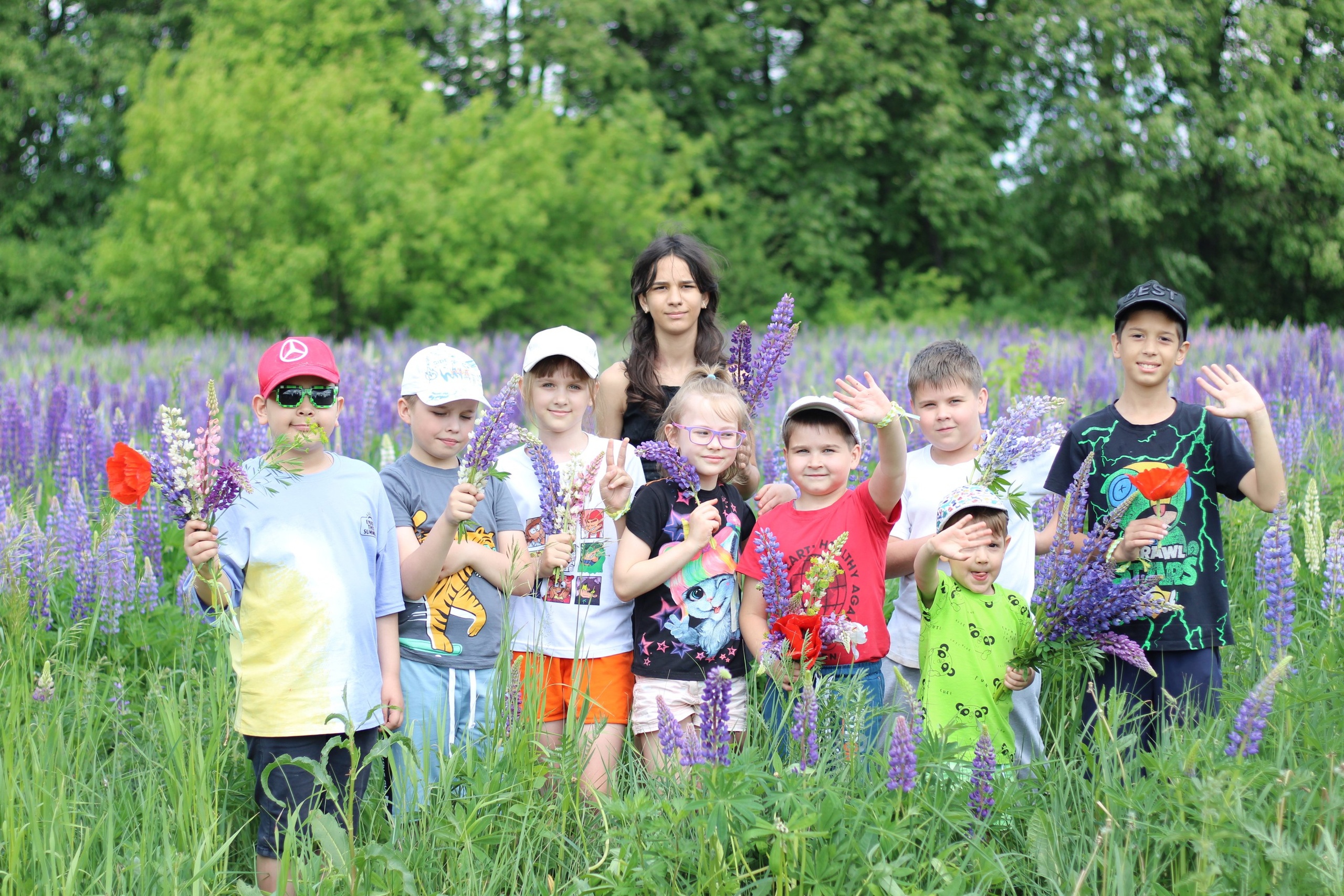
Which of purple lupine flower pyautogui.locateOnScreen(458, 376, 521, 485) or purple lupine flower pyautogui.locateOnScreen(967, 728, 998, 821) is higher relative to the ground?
purple lupine flower pyautogui.locateOnScreen(458, 376, 521, 485)

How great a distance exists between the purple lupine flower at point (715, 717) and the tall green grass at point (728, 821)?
6 cm

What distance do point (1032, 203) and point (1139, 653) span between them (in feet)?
76.2

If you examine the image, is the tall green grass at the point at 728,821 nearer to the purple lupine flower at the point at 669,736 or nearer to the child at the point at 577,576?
the purple lupine flower at the point at 669,736

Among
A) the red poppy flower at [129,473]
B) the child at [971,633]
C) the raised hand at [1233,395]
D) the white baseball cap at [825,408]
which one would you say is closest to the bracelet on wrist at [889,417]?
the white baseball cap at [825,408]

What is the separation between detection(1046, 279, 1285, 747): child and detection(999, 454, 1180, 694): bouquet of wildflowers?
303 millimetres

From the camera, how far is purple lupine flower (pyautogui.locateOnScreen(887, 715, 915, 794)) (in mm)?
2418

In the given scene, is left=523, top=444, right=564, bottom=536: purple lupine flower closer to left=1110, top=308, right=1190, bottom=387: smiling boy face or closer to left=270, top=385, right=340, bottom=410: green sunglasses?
left=270, top=385, right=340, bottom=410: green sunglasses

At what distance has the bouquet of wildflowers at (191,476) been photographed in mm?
2396

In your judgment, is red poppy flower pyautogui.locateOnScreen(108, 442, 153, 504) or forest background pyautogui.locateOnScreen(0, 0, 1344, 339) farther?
forest background pyautogui.locateOnScreen(0, 0, 1344, 339)

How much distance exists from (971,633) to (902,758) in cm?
73

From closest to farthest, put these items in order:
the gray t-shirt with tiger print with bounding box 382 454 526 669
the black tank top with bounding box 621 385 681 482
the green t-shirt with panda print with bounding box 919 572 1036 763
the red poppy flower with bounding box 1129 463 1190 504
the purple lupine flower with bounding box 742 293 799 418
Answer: the red poppy flower with bounding box 1129 463 1190 504
the green t-shirt with panda print with bounding box 919 572 1036 763
the gray t-shirt with tiger print with bounding box 382 454 526 669
the purple lupine flower with bounding box 742 293 799 418
the black tank top with bounding box 621 385 681 482

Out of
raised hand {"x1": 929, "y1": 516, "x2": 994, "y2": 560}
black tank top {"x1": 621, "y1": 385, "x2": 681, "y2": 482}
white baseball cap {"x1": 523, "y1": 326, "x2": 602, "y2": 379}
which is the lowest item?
raised hand {"x1": 929, "y1": 516, "x2": 994, "y2": 560}

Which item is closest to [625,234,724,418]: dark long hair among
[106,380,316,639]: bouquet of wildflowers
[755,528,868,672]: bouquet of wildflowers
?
[755,528,868,672]: bouquet of wildflowers

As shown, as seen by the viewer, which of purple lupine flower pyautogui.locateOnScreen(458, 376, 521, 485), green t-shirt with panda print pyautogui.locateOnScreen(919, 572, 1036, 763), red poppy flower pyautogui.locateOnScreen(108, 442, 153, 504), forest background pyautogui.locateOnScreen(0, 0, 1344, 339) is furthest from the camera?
forest background pyautogui.locateOnScreen(0, 0, 1344, 339)
